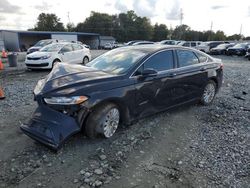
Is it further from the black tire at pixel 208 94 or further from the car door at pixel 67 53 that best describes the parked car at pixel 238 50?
the black tire at pixel 208 94

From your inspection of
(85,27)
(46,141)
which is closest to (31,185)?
(46,141)

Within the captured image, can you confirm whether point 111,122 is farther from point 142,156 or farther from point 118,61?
point 118,61

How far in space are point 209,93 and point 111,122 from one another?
3.26m

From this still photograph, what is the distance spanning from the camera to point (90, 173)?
313 cm

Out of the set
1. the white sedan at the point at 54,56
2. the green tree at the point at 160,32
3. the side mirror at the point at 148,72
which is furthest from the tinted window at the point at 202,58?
the green tree at the point at 160,32

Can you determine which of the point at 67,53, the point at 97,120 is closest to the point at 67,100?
the point at 97,120

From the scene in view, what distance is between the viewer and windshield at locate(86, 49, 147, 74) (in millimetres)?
4320

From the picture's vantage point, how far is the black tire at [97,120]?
3.67 m

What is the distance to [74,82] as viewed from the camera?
144 inches

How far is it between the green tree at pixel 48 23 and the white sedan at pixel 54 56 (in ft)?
237

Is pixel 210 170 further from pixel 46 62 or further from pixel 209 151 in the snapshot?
pixel 46 62

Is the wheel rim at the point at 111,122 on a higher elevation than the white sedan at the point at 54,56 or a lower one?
lower

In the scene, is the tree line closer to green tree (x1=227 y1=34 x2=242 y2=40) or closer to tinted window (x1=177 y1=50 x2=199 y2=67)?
green tree (x1=227 y1=34 x2=242 y2=40)

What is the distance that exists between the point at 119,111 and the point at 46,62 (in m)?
8.72
